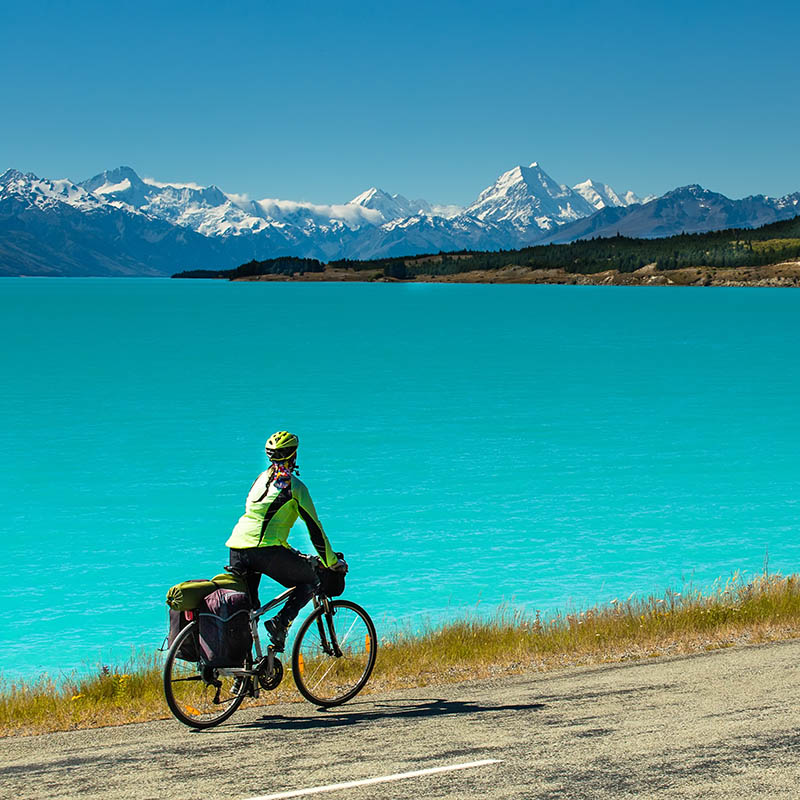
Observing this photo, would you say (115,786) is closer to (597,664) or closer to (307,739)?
(307,739)

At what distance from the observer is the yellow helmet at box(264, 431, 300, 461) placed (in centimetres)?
984

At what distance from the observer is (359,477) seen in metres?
39.9

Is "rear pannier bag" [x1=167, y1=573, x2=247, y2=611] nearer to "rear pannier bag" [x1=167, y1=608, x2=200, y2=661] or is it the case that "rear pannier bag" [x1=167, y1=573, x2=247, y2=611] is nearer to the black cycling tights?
"rear pannier bag" [x1=167, y1=608, x2=200, y2=661]

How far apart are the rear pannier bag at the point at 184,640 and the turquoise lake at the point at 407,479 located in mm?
11318

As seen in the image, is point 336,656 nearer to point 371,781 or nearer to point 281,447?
point 371,781

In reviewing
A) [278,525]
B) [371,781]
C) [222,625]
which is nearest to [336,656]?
[222,625]

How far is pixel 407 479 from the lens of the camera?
128ft

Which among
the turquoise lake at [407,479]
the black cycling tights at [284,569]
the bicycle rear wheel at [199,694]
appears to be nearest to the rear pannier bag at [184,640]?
the bicycle rear wheel at [199,694]

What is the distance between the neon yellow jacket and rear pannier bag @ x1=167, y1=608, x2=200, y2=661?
0.89m

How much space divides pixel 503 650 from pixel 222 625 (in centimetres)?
570

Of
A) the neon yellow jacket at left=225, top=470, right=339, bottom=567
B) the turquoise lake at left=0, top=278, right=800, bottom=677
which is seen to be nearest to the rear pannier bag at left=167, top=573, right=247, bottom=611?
the neon yellow jacket at left=225, top=470, right=339, bottom=567

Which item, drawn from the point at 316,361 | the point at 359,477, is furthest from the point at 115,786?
the point at 316,361

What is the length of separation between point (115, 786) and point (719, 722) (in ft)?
20.3

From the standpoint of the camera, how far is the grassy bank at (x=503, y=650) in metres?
11.7
